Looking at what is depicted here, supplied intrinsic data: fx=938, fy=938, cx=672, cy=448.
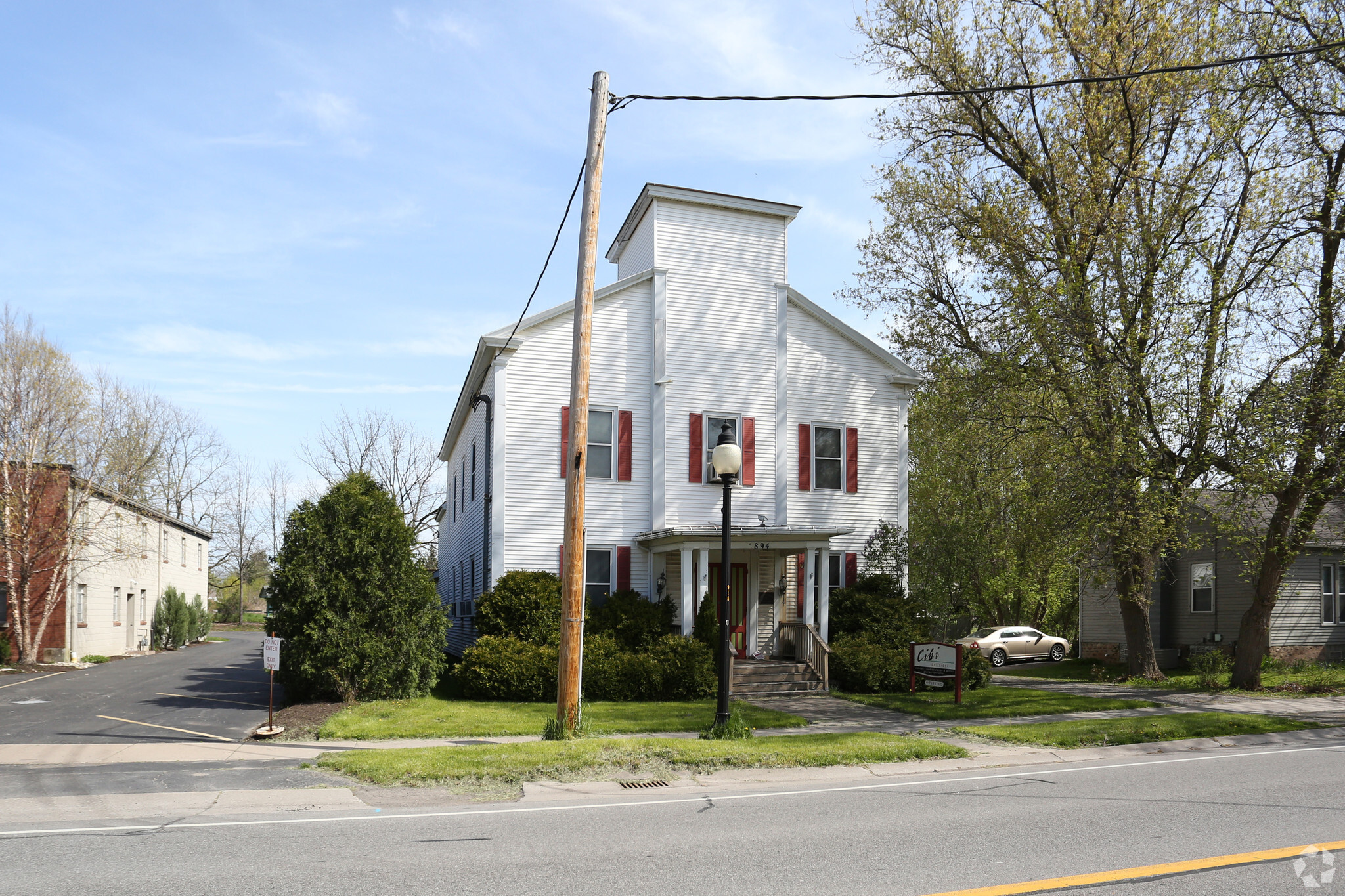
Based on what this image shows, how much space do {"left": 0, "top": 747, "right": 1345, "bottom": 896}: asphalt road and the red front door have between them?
1095 centimetres

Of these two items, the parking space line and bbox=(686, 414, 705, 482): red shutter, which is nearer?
the parking space line

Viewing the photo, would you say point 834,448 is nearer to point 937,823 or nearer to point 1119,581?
point 1119,581

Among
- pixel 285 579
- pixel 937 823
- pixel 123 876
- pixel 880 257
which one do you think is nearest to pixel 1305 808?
pixel 937 823

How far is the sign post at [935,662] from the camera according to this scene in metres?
17.9

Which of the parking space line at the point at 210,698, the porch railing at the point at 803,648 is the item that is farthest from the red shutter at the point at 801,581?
the parking space line at the point at 210,698

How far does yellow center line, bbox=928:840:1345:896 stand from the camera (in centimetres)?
584

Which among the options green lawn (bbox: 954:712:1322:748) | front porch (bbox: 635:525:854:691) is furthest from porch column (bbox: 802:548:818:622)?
green lawn (bbox: 954:712:1322:748)

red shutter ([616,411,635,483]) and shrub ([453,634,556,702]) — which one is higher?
red shutter ([616,411,635,483])

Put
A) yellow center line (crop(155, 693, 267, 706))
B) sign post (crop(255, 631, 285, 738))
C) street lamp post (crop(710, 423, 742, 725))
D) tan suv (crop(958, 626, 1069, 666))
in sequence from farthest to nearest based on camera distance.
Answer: tan suv (crop(958, 626, 1069, 666)) < yellow center line (crop(155, 693, 267, 706)) < sign post (crop(255, 631, 285, 738)) < street lamp post (crop(710, 423, 742, 725))

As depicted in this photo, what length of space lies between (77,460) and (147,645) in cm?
1203

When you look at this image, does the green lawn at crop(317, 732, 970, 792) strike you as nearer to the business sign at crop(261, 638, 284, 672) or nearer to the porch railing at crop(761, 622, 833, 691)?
the business sign at crop(261, 638, 284, 672)

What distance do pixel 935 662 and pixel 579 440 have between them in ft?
32.2

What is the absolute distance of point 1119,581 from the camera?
71.0 feet

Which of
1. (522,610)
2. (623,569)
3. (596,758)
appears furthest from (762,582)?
(596,758)
